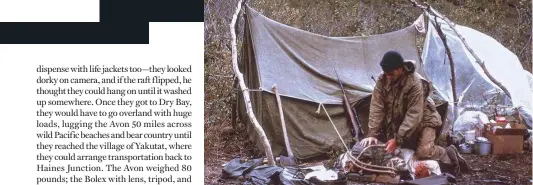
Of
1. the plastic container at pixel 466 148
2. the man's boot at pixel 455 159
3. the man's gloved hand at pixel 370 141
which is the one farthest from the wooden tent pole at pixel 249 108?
the plastic container at pixel 466 148

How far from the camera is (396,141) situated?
4070 mm

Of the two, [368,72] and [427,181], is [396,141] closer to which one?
[427,181]

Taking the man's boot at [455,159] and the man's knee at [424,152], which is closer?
the man's knee at [424,152]

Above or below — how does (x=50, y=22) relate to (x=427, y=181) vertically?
above

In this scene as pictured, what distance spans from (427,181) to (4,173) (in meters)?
2.34

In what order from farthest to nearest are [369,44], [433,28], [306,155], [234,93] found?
[433,28], [369,44], [234,93], [306,155]

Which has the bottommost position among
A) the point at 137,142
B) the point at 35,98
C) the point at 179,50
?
the point at 137,142

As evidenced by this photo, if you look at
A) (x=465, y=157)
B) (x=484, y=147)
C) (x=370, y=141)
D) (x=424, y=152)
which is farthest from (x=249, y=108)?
(x=484, y=147)

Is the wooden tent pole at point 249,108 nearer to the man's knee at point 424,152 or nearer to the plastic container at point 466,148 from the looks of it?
the man's knee at point 424,152

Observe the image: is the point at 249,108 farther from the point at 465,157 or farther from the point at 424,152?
the point at 465,157

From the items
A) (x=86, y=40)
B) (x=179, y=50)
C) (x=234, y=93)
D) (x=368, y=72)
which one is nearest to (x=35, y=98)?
(x=86, y=40)

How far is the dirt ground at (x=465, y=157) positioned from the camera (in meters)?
4.24

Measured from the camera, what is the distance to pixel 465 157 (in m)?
4.83

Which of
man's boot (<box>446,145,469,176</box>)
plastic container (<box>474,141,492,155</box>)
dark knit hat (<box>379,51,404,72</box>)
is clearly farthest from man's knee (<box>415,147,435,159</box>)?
plastic container (<box>474,141,492,155</box>)
